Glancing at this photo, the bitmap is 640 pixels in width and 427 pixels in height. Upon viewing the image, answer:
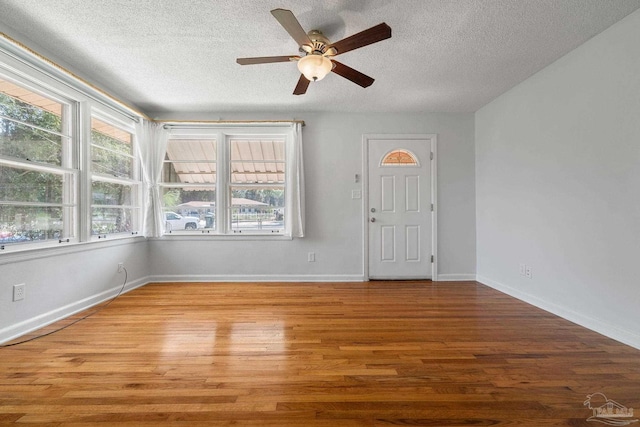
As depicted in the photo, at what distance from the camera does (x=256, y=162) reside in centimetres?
382

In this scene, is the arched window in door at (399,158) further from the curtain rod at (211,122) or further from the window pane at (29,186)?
the window pane at (29,186)

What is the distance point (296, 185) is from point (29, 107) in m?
2.66

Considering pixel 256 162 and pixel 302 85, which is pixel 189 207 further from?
pixel 302 85

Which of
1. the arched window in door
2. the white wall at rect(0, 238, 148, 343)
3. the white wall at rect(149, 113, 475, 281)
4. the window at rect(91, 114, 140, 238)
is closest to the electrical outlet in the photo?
the white wall at rect(0, 238, 148, 343)

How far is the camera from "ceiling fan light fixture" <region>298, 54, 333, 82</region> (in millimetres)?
1973

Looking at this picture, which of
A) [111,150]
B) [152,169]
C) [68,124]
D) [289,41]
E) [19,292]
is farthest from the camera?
[152,169]

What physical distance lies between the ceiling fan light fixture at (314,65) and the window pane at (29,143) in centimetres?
241

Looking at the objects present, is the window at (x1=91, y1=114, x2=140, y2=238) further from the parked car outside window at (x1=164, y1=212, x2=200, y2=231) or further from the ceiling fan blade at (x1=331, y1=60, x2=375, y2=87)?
the ceiling fan blade at (x1=331, y1=60, x2=375, y2=87)

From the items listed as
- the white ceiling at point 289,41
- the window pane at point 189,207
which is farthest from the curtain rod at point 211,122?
the window pane at point 189,207

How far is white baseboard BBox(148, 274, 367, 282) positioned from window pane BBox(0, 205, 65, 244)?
4.59 ft

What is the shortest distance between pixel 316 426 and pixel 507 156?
346cm

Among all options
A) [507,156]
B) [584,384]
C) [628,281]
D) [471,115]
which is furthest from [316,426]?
[471,115]

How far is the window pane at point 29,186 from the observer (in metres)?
2.12

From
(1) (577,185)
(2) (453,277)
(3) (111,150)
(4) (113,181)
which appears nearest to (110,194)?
(4) (113,181)
